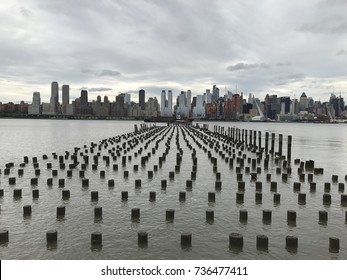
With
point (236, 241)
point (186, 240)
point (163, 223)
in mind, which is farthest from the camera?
point (163, 223)

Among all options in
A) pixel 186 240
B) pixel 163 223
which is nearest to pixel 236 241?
pixel 186 240

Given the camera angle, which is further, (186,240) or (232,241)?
(186,240)

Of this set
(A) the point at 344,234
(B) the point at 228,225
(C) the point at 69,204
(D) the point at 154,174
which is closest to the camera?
(A) the point at 344,234

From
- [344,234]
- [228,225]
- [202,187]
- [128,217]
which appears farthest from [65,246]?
[202,187]

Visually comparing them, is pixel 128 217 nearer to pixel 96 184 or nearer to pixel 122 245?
pixel 122 245

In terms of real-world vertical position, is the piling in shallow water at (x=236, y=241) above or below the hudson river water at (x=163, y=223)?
above

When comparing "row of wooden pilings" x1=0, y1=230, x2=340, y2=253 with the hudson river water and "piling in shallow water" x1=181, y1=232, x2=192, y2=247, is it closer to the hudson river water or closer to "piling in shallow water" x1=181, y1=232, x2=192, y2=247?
"piling in shallow water" x1=181, y1=232, x2=192, y2=247

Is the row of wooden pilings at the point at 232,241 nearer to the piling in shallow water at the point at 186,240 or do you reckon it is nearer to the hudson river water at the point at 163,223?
the piling in shallow water at the point at 186,240

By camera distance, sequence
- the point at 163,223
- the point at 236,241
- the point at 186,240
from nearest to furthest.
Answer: the point at 236,241, the point at 186,240, the point at 163,223

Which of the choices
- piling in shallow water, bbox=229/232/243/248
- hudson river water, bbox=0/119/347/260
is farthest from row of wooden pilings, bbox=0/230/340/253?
hudson river water, bbox=0/119/347/260

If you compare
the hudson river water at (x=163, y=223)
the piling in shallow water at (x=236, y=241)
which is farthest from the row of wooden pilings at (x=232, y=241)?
the hudson river water at (x=163, y=223)

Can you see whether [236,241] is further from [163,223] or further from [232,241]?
[163,223]

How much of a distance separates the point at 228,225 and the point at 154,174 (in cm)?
1320

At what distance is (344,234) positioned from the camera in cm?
1345
